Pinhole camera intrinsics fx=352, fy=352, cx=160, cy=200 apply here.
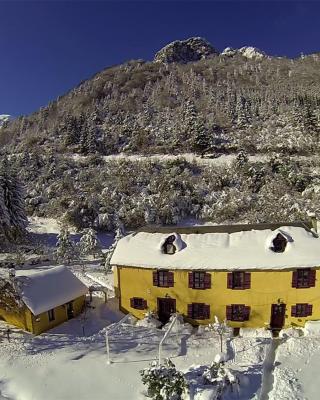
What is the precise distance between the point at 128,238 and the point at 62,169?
37.9 m

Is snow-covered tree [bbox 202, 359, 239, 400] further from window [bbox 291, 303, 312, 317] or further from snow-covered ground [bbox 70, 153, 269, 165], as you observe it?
snow-covered ground [bbox 70, 153, 269, 165]

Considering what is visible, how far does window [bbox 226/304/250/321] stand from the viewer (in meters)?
23.5

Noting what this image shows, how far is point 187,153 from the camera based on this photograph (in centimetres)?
6431

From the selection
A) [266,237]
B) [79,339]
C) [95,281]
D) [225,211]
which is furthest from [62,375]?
[225,211]

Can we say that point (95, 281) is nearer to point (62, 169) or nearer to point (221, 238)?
point (221, 238)

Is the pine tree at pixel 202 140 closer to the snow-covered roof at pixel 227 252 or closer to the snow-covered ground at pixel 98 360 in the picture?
the snow-covered roof at pixel 227 252

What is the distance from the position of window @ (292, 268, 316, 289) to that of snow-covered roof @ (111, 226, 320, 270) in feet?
2.37

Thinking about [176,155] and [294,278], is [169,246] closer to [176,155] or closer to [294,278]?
[294,278]

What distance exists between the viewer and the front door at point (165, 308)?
2455cm

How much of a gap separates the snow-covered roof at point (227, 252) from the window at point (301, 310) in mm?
2955

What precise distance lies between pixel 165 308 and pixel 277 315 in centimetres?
755

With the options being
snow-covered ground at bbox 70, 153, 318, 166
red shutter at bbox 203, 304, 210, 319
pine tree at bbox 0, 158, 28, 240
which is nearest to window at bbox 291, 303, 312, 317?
red shutter at bbox 203, 304, 210, 319

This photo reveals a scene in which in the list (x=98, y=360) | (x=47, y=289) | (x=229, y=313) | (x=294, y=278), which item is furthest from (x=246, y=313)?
(x=47, y=289)

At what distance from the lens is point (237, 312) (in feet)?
77.5
